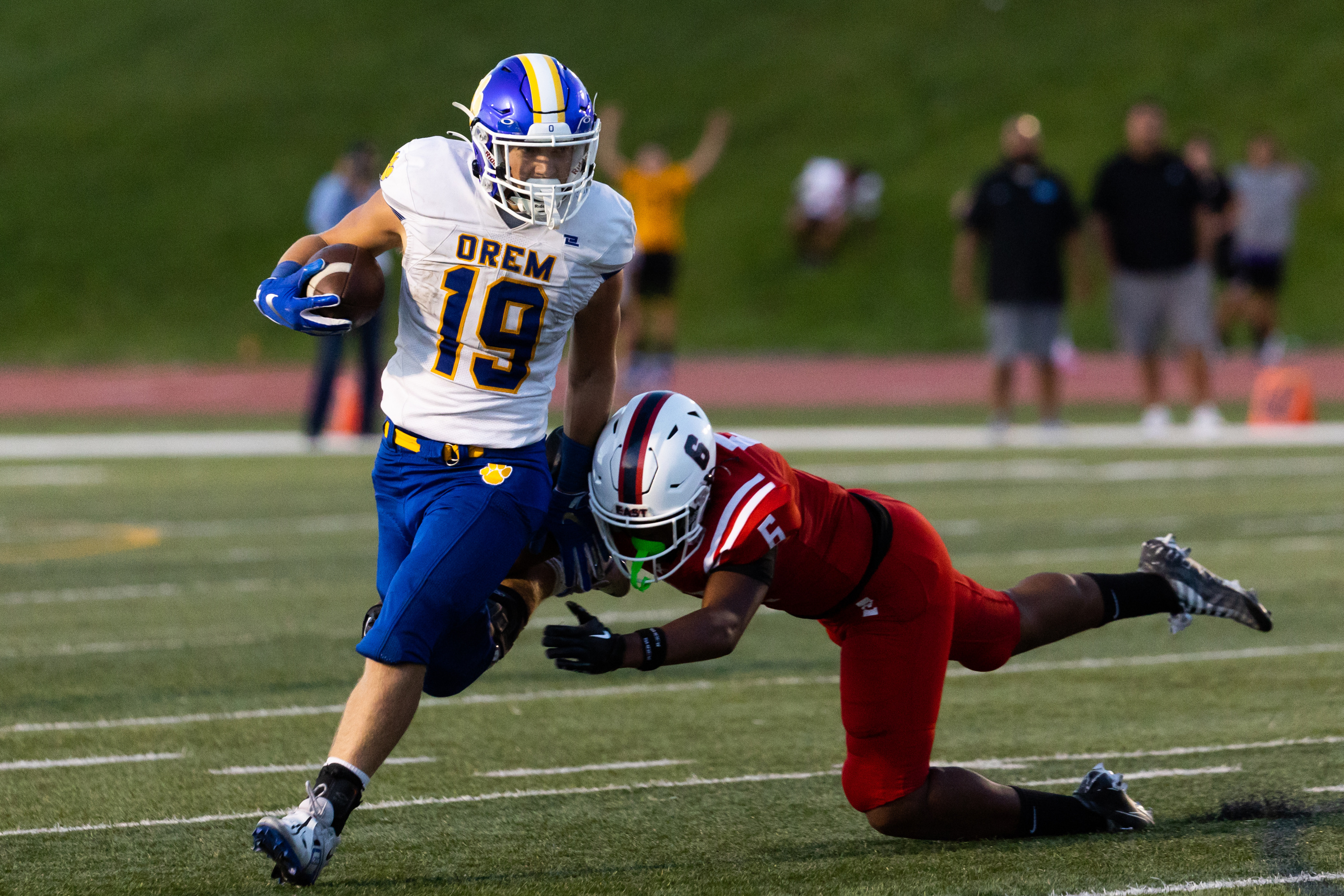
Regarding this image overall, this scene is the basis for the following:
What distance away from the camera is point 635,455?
13.6ft

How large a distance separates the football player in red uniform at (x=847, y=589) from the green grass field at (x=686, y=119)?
19740 millimetres

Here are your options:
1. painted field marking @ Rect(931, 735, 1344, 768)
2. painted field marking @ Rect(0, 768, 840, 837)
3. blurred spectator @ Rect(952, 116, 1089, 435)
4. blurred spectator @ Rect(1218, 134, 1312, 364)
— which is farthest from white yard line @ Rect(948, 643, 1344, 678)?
blurred spectator @ Rect(1218, 134, 1312, 364)

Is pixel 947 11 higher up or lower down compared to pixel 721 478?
higher up

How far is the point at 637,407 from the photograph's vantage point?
169 inches

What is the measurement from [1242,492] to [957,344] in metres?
13.2

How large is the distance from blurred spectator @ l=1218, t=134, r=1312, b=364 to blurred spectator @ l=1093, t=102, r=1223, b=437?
22.0 feet

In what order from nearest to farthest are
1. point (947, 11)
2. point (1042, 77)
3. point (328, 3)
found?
point (1042, 77) → point (947, 11) → point (328, 3)

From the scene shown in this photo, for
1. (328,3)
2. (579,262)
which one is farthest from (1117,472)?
(328,3)

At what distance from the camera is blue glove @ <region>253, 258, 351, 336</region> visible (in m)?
4.35

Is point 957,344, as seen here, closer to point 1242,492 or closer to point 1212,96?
point 1212,96

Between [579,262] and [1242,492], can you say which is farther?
[1242,492]

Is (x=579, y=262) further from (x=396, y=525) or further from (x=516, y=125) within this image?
(x=396, y=525)

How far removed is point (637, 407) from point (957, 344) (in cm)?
2030

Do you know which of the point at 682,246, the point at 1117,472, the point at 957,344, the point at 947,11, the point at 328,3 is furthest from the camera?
the point at 328,3
